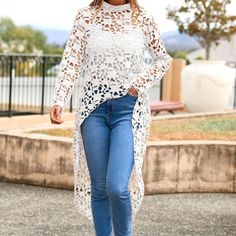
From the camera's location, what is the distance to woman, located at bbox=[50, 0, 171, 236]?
4207mm

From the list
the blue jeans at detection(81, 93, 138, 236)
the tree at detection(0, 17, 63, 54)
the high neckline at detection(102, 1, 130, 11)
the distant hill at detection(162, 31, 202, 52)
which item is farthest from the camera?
the tree at detection(0, 17, 63, 54)

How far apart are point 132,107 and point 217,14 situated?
47.9ft

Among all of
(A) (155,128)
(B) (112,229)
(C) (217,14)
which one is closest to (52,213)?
(B) (112,229)

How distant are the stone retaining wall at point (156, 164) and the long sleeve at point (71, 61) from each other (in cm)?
344

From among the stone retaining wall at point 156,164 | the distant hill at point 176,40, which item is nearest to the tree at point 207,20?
the distant hill at point 176,40

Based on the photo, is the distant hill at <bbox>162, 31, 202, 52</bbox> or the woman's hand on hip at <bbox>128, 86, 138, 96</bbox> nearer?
the woman's hand on hip at <bbox>128, 86, 138, 96</bbox>

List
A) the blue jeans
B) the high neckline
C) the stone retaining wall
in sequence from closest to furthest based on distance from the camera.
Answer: the blue jeans → the high neckline → the stone retaining wall

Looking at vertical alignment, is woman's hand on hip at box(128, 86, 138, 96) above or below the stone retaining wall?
above

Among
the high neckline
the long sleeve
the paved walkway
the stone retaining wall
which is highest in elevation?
the high neckline

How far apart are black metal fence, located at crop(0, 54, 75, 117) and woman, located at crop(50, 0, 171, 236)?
26.6 feet

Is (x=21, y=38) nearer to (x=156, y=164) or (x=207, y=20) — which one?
(x=207, y=20)

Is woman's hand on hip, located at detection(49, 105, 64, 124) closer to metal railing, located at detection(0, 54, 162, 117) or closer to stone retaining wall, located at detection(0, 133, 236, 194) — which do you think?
stone retaining wall, located at detection(0, 133, 236, 194)

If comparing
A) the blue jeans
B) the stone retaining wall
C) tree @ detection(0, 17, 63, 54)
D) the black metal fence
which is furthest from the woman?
tree @ detection(0, 17, 63, 54)

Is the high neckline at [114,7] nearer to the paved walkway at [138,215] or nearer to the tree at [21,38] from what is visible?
the paved walkway at [138,215]
